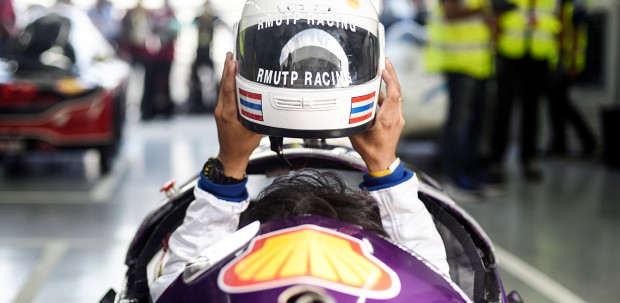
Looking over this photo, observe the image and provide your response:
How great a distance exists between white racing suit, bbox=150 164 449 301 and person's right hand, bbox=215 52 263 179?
0.15 ft

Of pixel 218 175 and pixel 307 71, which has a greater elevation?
pixel 307 71

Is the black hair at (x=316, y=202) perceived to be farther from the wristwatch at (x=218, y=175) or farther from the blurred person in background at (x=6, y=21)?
the blurred person in background at (x=6, y=21)

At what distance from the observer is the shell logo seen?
131cm

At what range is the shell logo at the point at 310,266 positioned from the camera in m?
1.31

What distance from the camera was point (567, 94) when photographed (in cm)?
720

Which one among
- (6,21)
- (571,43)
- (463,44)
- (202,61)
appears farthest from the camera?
(202,61)

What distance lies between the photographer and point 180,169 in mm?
6484

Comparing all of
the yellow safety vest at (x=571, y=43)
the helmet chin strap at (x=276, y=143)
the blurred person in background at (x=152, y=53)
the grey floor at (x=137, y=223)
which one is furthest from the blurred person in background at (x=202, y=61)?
the helmet chin strap at (x=276, y=143)

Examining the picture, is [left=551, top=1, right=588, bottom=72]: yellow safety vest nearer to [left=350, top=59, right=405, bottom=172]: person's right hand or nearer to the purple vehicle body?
the purple vehicle body

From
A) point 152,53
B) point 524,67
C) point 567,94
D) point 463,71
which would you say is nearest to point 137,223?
point 463,71

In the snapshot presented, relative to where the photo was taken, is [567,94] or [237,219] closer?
[237,219]

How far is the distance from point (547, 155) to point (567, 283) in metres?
3.93

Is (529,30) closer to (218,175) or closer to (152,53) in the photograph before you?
(218,175)

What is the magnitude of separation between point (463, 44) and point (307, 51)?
3.92 m
